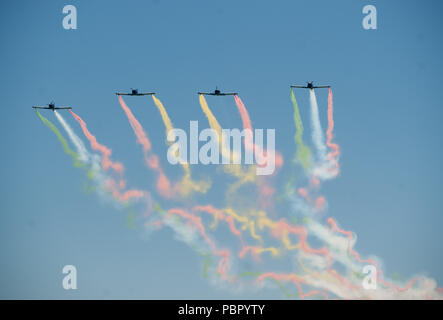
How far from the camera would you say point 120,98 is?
5679 inches

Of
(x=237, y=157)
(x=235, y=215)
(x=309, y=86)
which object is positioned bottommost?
(x=235, y=215)

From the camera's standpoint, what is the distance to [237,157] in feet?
472
